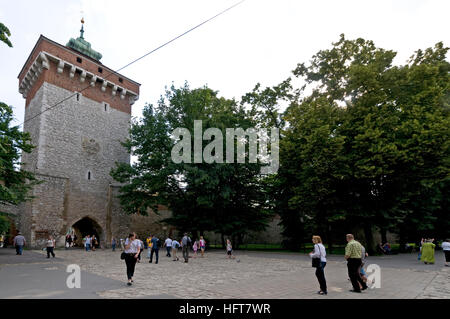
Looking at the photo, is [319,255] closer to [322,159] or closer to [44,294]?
[44,294]

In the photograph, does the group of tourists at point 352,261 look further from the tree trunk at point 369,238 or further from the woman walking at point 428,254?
the tree trunk at point 369,238

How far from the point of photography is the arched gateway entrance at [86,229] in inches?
1233

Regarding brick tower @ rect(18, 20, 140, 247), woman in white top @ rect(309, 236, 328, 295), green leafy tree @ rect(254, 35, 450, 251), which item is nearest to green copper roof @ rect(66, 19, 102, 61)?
brick tower @ rect(18, 20, 140, 247)

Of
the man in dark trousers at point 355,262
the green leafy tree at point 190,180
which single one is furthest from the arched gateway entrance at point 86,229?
the man in dark trousers at point 355,262

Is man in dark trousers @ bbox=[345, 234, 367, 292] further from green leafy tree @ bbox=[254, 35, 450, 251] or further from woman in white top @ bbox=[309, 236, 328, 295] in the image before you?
green leafy tree @ bbox=[254, 35, 450, 251]

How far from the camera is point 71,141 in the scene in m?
29.8

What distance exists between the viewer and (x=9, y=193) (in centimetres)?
1088

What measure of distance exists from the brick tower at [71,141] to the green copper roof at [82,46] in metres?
5.49

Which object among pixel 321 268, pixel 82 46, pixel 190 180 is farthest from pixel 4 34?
pixel 82 46

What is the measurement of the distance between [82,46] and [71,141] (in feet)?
45.5

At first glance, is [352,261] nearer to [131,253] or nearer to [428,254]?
[131,253]

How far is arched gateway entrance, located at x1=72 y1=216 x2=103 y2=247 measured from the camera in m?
31.3

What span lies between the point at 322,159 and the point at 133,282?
13.9 metres
